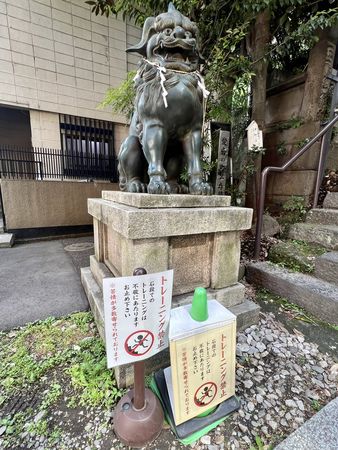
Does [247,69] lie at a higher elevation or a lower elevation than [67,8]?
lower

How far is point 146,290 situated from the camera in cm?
105

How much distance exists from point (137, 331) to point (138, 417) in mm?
525

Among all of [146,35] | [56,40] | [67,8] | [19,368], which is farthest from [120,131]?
[19,368]

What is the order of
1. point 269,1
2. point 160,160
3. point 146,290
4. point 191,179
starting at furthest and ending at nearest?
point 269,1 < point 191,179 < point 160,160 < point 146,290

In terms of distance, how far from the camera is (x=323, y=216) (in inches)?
123

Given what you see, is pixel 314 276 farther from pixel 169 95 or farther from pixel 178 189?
pixel 169 95

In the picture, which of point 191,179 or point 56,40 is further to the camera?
point 56,40

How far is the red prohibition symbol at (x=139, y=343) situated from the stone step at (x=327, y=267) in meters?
2.18

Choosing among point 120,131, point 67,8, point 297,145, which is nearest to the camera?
point 297,145

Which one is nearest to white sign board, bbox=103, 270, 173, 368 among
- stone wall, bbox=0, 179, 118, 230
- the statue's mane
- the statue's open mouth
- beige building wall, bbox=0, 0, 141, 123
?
the statue's mane

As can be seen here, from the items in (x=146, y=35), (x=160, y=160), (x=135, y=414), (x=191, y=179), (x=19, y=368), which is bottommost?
(x=19, y=368)

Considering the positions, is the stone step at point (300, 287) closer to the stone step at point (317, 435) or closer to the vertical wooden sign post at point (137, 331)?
the stone step at point (317, 435)

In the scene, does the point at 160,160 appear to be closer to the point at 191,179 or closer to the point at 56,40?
the point at 191,179

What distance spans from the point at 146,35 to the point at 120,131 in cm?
718
